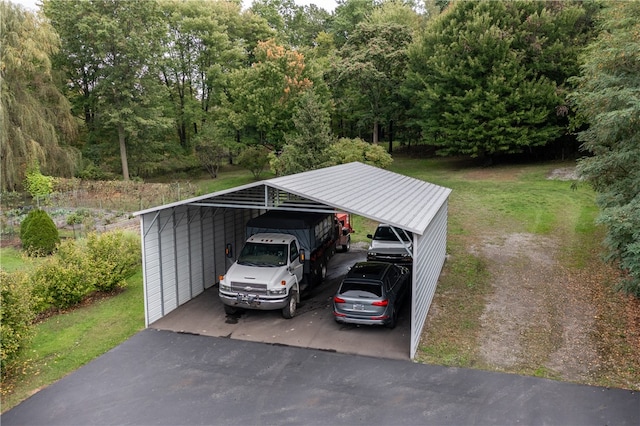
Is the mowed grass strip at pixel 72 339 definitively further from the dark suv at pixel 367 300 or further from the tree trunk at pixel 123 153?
the tree trunk at pixel 123 153

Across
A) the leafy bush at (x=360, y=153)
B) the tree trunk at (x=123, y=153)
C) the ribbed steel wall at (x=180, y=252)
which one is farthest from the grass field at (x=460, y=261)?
the tree trunk at (x=123, y=153)

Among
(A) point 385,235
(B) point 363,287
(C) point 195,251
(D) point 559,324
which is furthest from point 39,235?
Answer: (D) point 559,324

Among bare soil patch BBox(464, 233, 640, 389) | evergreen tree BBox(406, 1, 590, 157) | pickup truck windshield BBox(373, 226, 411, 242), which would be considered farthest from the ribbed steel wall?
evergreen tree BBox(406, 1, 590, 157)

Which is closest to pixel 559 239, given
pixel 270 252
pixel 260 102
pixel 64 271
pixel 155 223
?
pixel 270 252

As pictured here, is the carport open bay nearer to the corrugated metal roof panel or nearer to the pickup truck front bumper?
the pickup truck front bumper

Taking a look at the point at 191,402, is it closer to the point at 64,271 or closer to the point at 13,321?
the point at 13,321

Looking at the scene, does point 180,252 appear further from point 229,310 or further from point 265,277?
point 265,277
